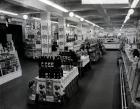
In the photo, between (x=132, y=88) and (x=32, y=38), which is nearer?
(x=132, y=88)

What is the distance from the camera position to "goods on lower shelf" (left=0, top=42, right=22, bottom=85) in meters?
7.83

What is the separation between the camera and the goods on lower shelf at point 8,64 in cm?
783

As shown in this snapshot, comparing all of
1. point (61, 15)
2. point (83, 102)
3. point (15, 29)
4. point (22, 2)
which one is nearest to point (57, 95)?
point (83, 102)

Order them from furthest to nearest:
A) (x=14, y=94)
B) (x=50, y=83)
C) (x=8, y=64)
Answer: (x=8, y=64), (x=14, y=94), (x=50, y=83)

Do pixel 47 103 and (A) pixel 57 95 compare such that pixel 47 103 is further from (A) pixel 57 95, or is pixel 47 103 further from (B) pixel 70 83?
(B) pixel 70 83

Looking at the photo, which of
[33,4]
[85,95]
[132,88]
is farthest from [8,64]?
[132,88]

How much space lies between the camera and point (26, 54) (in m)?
14.8

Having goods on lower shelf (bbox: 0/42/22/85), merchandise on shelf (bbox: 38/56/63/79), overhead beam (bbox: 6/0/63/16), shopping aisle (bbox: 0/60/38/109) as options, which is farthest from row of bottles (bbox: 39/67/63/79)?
overhead beam (bbox: 6/0/63/16)

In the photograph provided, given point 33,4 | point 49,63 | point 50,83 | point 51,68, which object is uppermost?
point 33,4

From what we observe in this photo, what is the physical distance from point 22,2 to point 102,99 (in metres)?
5.80

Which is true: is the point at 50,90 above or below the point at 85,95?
above

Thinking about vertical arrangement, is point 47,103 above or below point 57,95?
below

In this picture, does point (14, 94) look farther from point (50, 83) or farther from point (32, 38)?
point (32, 38)

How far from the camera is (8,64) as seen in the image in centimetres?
827
